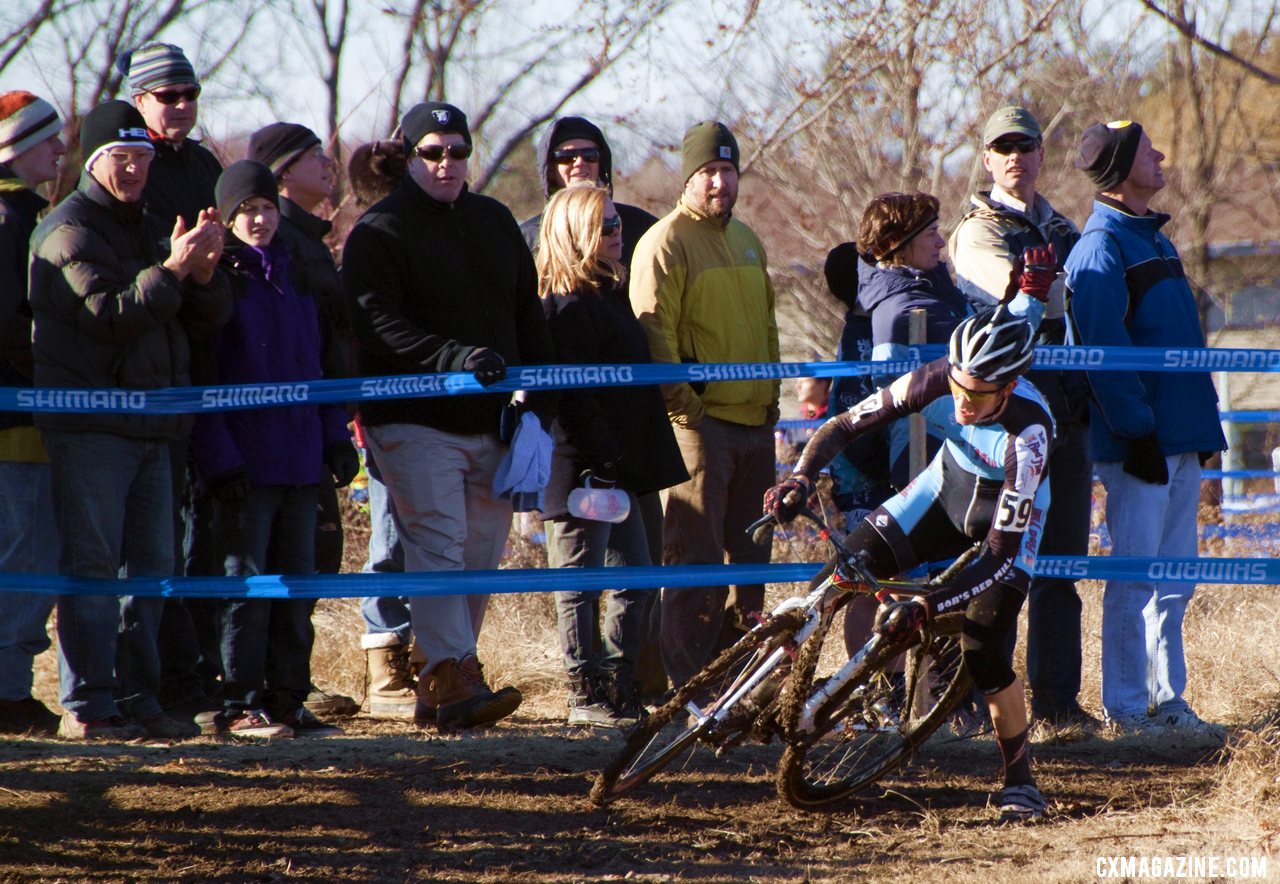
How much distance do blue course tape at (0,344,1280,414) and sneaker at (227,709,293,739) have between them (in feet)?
4.31

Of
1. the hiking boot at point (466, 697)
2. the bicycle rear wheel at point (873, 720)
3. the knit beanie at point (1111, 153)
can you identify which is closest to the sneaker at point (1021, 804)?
the bicycle rear wheel at point (873, 720)

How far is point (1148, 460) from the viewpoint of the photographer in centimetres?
663

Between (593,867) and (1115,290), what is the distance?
3.62 m

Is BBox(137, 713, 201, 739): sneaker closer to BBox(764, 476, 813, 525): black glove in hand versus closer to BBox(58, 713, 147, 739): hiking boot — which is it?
BBox(58, 713, 147, 739): hiking boot

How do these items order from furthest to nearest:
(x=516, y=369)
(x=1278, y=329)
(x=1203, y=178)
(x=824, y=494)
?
(x=1278, y=329)
(x=1203, y=178)
(x=824, y=494)
(x=516, y=369)

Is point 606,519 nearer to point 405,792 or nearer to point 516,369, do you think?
point 516,369

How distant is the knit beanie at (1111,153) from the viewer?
689cm

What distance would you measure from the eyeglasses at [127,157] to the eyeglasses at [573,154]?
1930mm

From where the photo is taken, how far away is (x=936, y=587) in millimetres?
5262

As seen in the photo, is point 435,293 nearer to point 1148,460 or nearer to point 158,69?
point 158,69

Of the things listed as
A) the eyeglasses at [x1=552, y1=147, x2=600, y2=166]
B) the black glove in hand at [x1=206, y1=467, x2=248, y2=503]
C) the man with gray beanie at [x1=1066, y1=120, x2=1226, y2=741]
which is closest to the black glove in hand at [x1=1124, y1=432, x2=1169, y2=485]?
the man with gray beanie at [x1=1066, y1=120, x2=1226, y2=741]

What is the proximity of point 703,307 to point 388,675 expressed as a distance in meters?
2.33

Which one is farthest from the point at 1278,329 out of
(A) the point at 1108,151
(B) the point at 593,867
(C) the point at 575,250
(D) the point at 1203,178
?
(B) the point at 593,867

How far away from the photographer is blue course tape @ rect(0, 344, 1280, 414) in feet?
19.1
